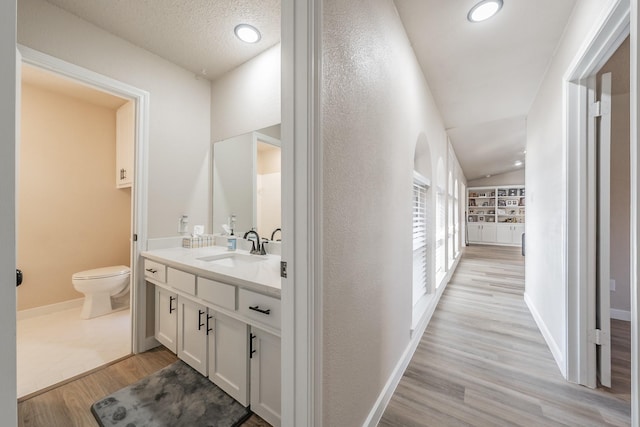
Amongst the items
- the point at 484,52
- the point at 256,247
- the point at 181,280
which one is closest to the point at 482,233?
the point at 484,52

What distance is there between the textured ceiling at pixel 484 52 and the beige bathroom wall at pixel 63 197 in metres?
3.65

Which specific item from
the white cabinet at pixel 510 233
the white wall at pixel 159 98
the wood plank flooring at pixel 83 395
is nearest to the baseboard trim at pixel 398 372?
the wood plank flooring at pixel 83 395

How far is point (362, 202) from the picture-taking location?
1240 mm

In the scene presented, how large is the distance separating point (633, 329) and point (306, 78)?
1.57 m

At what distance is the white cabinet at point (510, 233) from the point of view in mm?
8102

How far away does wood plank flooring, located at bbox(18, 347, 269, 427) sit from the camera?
139cm

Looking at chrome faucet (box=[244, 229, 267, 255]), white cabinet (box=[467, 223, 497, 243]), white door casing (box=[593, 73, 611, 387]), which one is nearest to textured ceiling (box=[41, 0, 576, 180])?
white door casing (box=[593, 73, 611, 387])

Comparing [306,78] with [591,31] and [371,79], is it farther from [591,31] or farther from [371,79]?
[591,31]

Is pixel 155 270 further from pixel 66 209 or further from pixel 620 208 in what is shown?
pixel 620 208

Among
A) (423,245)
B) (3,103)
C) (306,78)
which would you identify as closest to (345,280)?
(306,78)

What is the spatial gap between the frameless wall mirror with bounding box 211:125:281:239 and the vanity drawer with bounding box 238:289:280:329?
83 cm

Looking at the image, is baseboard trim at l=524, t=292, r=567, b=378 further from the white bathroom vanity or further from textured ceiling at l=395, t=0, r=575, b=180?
textured ceiling at l=395, t=0, r=575, b=180

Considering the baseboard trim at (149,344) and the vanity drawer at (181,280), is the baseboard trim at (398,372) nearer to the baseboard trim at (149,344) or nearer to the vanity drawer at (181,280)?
the vanity drawer at (181,280)

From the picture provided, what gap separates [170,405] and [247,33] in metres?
2.61
